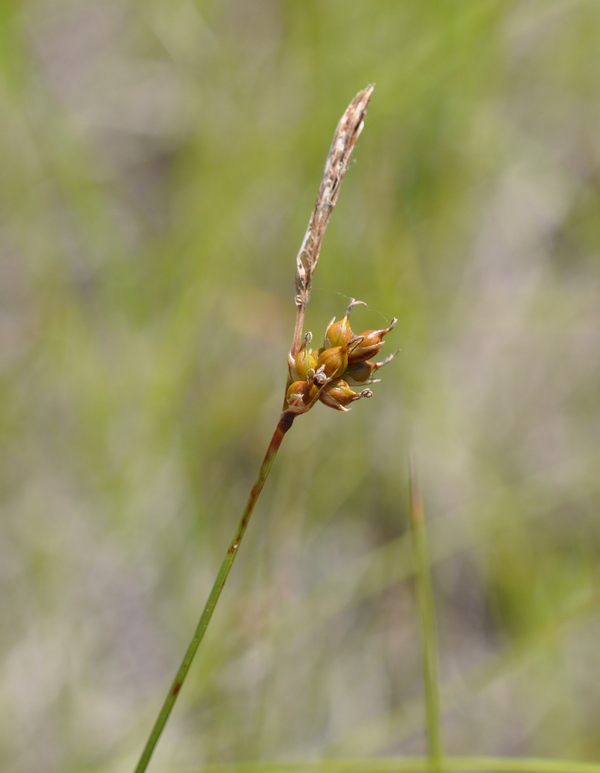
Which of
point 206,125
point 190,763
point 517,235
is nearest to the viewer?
point 190,763

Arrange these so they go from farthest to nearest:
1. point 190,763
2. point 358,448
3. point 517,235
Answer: point 517,235 → point 358,448 → point 190,763

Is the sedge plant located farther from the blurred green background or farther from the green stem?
the blurred green background

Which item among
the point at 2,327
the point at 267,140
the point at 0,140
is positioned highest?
the point at 0,140

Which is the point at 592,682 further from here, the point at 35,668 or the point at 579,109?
the point at 579,109

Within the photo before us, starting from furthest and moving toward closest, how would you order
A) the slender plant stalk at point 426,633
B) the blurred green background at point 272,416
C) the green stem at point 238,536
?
1. the blurred green background at point 272,416
2. the slender plant stalk at point 426,633
3. the green stem at point 238,536

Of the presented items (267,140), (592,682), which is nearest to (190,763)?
(592,682)

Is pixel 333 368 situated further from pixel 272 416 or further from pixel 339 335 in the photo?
pixel 272 416

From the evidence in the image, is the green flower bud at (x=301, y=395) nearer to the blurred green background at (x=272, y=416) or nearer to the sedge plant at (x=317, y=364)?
the sedge plant at (x=317, y=364)

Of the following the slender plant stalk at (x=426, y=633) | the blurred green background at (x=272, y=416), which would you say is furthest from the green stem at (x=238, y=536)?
the blurred green background at (x=272, y=416)
